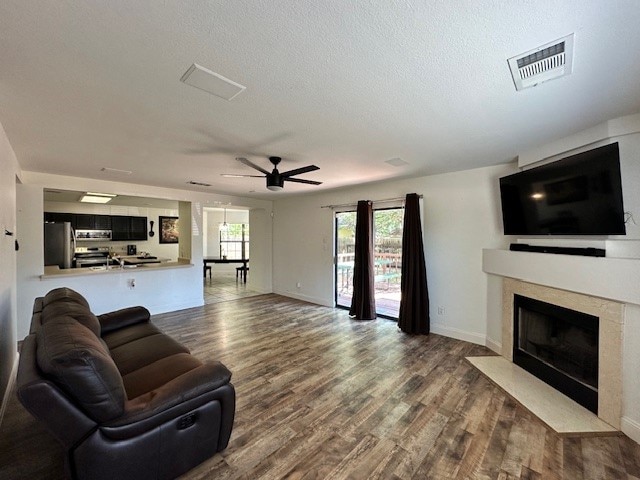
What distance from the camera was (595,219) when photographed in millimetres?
2338

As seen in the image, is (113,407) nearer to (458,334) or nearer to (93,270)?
(458,334)

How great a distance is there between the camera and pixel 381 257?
5.08 metres

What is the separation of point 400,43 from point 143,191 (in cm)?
504

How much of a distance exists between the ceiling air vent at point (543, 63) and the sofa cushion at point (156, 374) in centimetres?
282

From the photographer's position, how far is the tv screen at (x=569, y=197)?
2.18 metres

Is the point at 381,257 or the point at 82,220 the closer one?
the point at 381,257

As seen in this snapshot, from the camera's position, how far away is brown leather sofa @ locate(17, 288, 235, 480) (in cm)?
129

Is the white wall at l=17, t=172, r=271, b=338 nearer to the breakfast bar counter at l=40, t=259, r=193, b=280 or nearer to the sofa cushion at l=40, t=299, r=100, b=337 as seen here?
the breakfast bar counter at l=40, t=259, r=193, b=280

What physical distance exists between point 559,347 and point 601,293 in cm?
83

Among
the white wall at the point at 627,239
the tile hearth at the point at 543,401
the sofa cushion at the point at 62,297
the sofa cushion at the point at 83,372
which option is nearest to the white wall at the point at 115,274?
the sofa cushion at the point at 62,297

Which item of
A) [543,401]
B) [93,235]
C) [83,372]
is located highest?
[93,235]

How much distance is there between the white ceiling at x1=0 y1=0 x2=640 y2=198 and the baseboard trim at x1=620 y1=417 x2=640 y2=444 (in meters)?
2.31

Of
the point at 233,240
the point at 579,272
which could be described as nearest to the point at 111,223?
the point at 233,240

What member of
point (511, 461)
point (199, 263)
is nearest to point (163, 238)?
point (199, 263)
